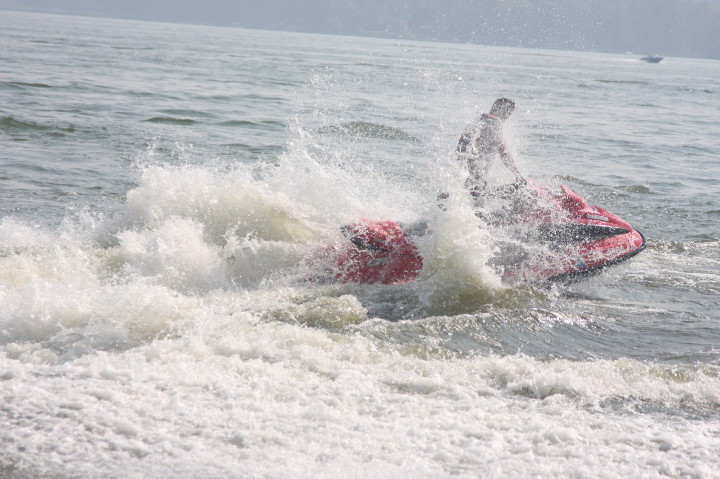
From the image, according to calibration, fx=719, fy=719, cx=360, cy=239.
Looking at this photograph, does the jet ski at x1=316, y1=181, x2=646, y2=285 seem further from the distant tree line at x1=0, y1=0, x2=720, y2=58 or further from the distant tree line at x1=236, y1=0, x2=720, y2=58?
the distant tree line at x1=0, y1=0, x2=720, y2=58

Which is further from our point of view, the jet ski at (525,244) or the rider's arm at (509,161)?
the rider's arm at (509,161)

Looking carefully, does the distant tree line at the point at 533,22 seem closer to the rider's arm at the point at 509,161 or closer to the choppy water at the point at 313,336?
the choppy water at the point at 313,336

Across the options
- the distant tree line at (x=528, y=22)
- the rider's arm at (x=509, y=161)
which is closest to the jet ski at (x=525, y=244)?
the rider's arm at (x=509, y=161)

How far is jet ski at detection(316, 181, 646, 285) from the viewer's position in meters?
6.67

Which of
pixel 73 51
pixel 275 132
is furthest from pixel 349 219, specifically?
pixel 73 51

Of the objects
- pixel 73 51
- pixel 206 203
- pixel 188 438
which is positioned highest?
pixel 73 51

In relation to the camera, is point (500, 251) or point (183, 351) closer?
point (183, 351)

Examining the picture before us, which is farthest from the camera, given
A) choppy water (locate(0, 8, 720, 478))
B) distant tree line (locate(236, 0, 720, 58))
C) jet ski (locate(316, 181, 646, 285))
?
distant tree line (locate(236, 0, 720, 58))

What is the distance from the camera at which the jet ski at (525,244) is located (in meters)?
6.67

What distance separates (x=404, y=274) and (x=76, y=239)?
3.35 m

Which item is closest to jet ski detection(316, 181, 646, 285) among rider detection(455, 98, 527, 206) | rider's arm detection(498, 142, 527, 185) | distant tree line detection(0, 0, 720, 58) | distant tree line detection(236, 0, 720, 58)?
rider's arm detection(498, 142, 527, 185)

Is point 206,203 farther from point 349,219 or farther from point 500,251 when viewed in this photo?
point 500,251

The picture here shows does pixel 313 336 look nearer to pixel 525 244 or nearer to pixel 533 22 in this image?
pixel 525 244

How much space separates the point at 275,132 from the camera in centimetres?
1652
